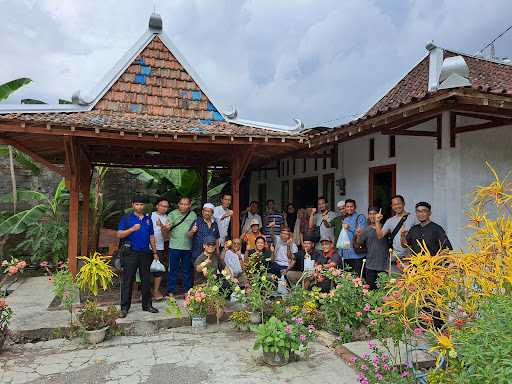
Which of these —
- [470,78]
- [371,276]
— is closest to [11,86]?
[371,276]

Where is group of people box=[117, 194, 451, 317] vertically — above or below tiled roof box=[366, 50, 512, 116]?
below

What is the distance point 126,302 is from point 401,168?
464cm

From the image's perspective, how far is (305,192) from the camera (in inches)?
404

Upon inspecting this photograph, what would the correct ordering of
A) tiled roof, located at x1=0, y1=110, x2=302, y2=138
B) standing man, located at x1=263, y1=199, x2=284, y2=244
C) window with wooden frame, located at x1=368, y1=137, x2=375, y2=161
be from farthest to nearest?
standing man, located at x1=263, y1=199, x2=284, y2=244 → window with wooden frame, located at x1=368, y1=137, x2=375, y2=161 → tiled roof, located at x1=0, y1=110, x2=302, y2=138

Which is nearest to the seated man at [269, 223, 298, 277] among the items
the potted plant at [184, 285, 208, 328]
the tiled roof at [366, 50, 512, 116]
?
the potted plant at [184, 285, 208, 328]

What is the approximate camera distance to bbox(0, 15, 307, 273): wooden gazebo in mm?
5840

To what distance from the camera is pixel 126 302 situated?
555 centimetres

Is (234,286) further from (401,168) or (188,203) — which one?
(401,168)

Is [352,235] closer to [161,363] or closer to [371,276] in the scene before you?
[371,276]

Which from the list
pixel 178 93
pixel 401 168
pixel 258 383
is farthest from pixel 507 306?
pixel 178 93

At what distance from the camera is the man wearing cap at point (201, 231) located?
6312 millimetres

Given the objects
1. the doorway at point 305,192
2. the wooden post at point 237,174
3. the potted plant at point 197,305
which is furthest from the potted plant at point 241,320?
the doorway at point 305,192

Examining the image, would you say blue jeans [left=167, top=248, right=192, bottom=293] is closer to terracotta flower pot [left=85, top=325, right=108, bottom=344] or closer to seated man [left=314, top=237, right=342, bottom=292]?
terracotta flower pot [left=85, top=325, right=108, bottom=344]

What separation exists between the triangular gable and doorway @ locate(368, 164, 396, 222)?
3093 millimetres
